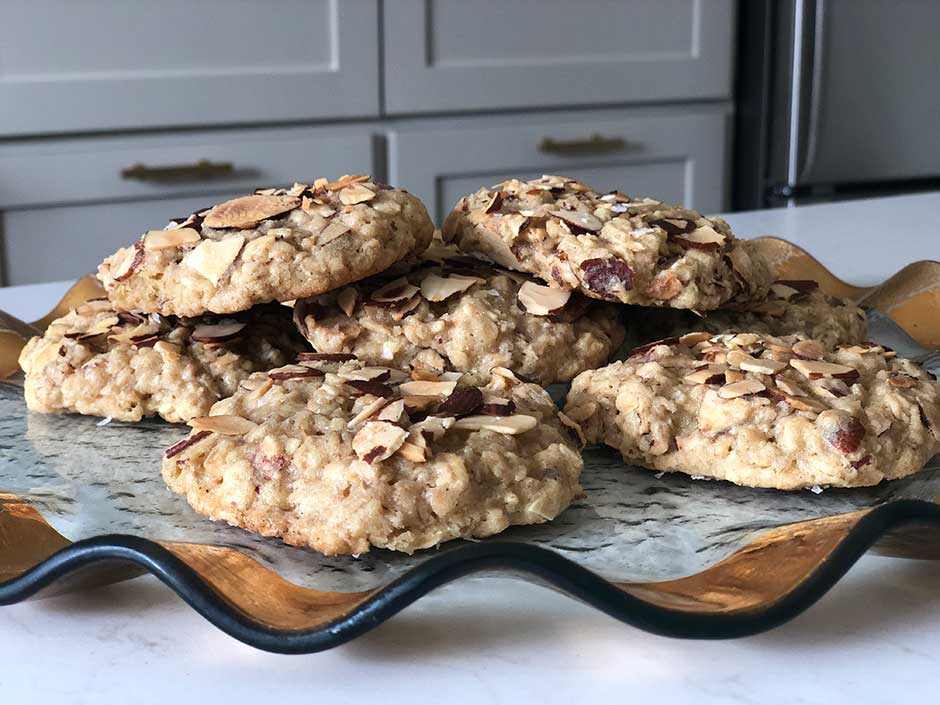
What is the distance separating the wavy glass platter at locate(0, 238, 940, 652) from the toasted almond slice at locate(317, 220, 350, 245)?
0.61 feet

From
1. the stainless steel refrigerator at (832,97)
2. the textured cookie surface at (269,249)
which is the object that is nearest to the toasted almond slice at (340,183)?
the textured cookie surface at (269,249)

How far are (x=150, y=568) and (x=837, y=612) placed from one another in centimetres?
35

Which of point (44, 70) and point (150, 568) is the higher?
point (44, 70)

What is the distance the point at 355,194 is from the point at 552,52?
6.78ft

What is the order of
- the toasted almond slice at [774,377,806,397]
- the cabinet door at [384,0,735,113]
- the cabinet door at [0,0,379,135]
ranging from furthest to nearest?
the cabinet door at [384,0,735,113]
the cabinet door at [0,0,379,135]
the toasted almond slice at [774,377,806,397]

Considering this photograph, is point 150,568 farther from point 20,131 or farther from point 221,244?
point 20,131

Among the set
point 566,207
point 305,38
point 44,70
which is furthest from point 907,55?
point 566,207

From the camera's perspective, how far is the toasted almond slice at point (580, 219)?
3.00 feet

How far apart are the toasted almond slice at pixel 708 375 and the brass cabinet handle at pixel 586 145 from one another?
2106 mm

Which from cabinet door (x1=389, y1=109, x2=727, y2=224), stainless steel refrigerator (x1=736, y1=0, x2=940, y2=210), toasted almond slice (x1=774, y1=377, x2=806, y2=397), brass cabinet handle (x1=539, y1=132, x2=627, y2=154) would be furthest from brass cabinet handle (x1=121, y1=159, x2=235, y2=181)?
toasted almond slice (x1=774, y1=377, x2=806, y2=397)

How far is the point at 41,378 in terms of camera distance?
0.93 meters

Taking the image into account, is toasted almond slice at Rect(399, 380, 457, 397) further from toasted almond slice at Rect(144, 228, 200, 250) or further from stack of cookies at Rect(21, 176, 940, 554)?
toasted almond slice at Rect(144, 228, 200, 250)

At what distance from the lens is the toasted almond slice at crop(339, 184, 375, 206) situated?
930 mm

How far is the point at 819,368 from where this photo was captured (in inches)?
32.1
